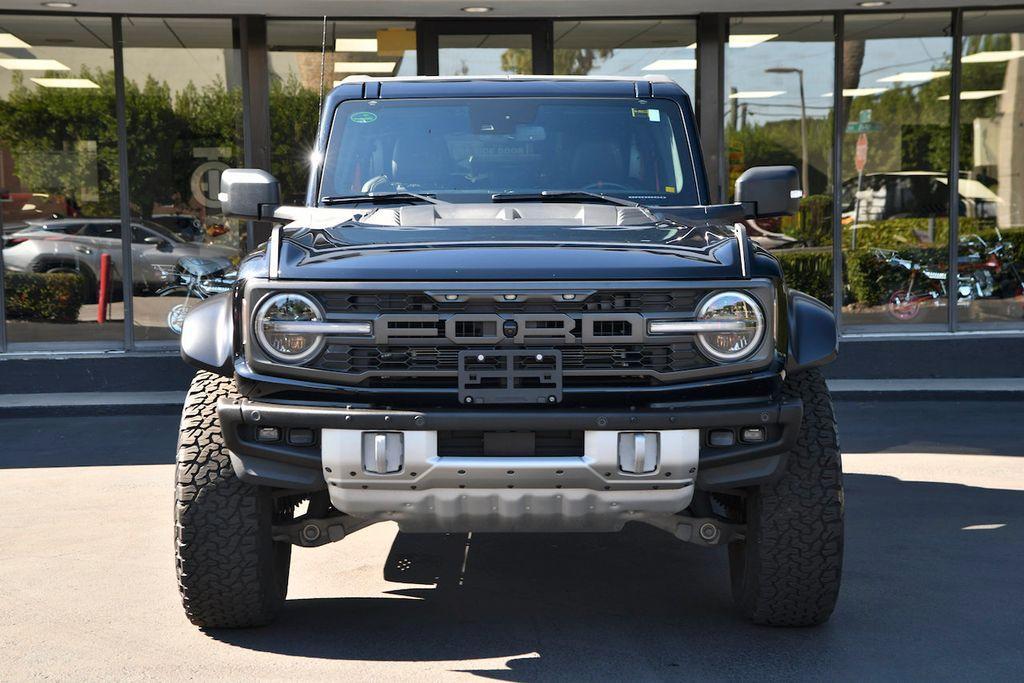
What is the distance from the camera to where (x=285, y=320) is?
403cm

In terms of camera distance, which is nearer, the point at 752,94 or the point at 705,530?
the point at 705,530

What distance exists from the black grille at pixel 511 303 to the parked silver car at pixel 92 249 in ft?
26.1

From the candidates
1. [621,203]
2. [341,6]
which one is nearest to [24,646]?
[621,203]

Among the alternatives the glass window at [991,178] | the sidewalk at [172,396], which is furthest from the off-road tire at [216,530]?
the glass window at [991,178]

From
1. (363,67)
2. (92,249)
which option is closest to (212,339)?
(92,249)

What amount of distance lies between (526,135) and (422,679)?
8.01 ft

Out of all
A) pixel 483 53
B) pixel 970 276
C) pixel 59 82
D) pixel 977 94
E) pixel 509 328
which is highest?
pixel 483 53

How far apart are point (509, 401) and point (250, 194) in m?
1.93

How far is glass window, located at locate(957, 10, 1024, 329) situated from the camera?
1184cm

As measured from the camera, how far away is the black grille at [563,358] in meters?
4.02

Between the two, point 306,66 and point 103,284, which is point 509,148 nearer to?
point 306,66

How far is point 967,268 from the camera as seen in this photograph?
11.9 m

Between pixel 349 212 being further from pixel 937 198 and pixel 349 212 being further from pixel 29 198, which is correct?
pixel 937 198

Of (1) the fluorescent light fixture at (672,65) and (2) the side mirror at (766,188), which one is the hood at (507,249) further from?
(1) the fluorescent light fixture at (672,65)
